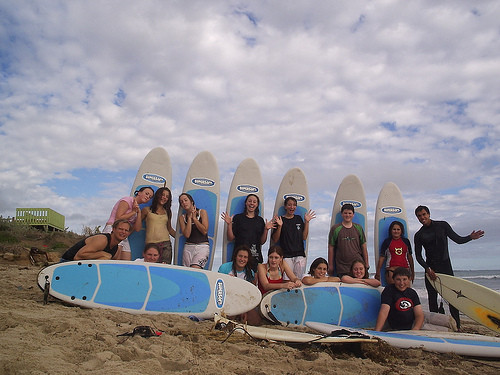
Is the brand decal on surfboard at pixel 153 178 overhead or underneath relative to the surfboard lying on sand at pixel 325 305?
overhead

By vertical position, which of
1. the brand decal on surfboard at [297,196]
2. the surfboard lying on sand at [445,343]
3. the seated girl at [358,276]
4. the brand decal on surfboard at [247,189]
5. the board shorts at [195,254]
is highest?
the brand decal on surfboard at [247,189]

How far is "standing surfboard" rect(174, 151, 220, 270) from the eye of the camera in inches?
228

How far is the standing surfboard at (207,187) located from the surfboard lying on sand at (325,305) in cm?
181

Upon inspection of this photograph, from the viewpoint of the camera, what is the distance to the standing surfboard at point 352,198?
6.21 metres

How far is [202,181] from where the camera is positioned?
19.6 feet

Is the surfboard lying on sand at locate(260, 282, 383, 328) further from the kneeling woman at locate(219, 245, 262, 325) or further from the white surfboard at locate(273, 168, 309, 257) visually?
the white surfboard at locate(273, 168, 309, 257)

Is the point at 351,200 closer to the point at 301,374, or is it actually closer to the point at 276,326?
the point at 276,326

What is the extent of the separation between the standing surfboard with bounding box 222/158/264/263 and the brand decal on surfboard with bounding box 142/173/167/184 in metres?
1.07

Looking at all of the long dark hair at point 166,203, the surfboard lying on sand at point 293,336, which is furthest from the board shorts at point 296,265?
the surfboard lying on sand at point 293,336

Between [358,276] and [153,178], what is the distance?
329cm

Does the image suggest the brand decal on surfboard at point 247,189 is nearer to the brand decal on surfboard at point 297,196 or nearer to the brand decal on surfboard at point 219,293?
the brand decal on surfboard at point 297,196

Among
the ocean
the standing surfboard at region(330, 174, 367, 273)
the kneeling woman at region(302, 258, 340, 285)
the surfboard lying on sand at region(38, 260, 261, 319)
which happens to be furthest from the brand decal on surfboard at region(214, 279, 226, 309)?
the ocean

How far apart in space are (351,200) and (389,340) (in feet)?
11.6

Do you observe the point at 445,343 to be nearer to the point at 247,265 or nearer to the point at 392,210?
the point at 247,265
